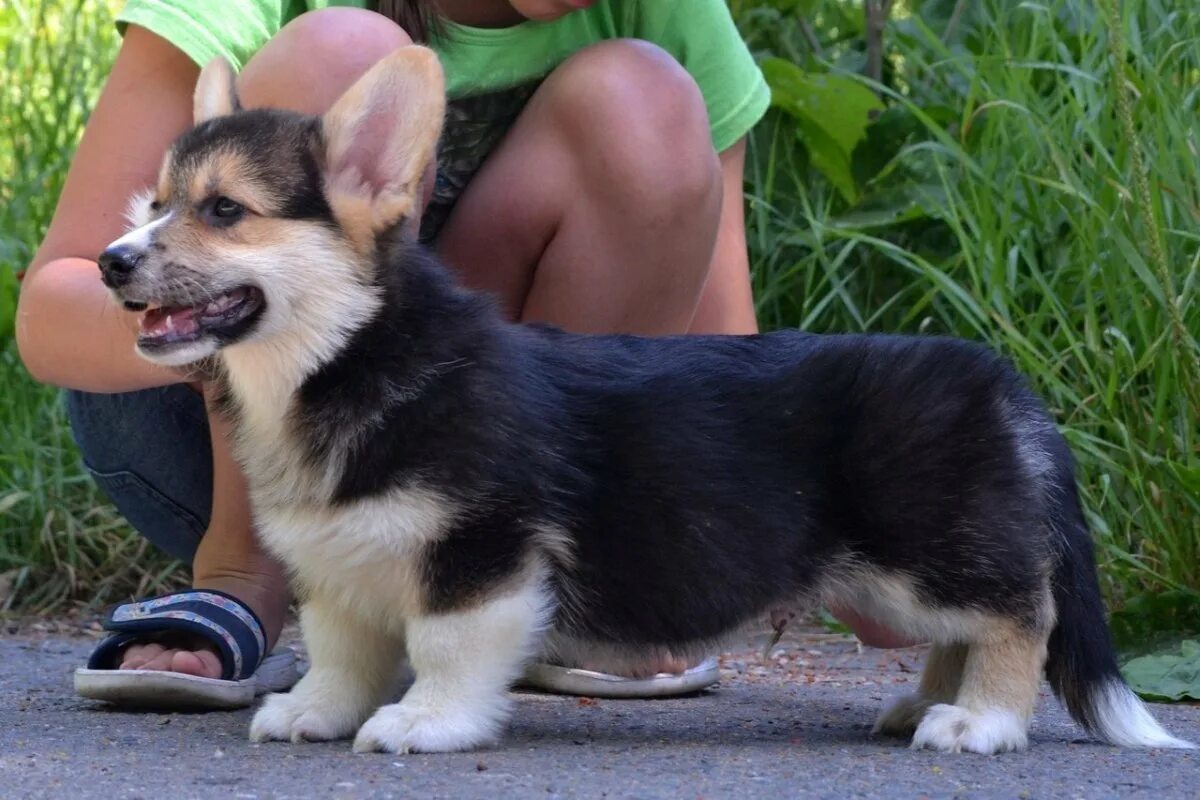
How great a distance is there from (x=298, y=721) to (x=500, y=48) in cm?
150

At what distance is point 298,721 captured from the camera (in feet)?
8.41

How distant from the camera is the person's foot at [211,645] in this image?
2867 millimetres

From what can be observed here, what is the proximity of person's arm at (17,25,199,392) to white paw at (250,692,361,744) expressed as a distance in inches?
26.1

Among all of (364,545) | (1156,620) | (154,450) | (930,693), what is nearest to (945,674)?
(930,693)

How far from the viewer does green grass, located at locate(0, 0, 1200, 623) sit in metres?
3.47

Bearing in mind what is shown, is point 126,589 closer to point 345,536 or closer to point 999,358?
point 345,536

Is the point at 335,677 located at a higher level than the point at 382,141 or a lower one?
lower

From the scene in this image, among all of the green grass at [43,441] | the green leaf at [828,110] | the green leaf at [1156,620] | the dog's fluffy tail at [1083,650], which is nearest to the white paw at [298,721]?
the dog's fluffy tail at [1083,650]

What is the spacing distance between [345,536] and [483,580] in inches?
8.3

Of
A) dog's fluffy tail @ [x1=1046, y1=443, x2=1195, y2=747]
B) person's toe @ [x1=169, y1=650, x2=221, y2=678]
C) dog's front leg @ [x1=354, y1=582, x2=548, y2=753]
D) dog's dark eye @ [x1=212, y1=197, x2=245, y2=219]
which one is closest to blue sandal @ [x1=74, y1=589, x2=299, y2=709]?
person's toe @ [x1=169, y1=650, x2=221, y2=678]

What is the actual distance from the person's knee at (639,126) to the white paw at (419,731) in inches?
45.4

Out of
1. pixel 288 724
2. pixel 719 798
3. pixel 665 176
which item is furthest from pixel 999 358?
pixel 288 724

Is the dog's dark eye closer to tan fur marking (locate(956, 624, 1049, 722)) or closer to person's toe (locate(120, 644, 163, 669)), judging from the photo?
person's toe (locate(120, 644, 163, 669))

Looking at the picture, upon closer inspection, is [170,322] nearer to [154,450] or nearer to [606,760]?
[606,760]
